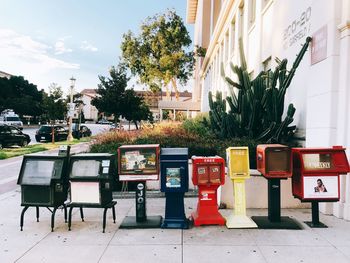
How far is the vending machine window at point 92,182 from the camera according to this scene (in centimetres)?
564

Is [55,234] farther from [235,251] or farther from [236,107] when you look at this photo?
[236,107]

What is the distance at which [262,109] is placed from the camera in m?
9.18

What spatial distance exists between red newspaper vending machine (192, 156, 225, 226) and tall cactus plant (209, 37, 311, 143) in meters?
3.33

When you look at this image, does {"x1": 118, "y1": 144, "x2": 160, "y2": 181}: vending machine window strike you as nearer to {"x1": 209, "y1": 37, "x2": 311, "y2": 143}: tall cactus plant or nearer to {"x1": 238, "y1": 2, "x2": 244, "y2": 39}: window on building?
{"x1": 209, "y1": 37, "x2": 311, "y2": 143}: tall cactus plant

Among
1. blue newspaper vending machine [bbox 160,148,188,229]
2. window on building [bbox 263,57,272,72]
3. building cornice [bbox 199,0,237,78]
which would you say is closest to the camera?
blue newspaper vending machine [bbox 160,148,188,229]

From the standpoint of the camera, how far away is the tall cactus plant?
830cm

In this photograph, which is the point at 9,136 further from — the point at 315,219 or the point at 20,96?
the point at 20,96

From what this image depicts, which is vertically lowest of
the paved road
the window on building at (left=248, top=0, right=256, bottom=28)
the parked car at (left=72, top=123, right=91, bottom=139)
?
the paved road

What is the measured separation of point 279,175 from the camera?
5613 mm

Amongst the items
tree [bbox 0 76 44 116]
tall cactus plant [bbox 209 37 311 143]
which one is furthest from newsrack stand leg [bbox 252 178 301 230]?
tree [bbox 0 76 44 116]

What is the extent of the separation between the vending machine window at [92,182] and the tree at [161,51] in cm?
3012

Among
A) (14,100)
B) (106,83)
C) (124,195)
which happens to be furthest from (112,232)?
(14,100)

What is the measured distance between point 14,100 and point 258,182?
6823cm

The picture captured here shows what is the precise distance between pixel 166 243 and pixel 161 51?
32.5 meters
